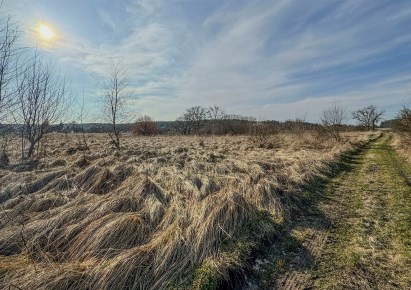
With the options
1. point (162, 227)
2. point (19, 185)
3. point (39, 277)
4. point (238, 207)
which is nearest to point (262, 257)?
point (238, 207)

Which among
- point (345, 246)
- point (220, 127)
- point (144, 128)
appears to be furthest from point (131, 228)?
point (144, 128)

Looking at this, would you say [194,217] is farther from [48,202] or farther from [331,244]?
[48,202]

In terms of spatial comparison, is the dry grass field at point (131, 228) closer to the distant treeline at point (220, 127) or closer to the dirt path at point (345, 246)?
the dirt path at point (345, 246)

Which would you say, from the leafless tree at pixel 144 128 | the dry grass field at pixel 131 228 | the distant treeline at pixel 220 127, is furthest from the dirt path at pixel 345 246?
the leafless tree at pixel 144 128

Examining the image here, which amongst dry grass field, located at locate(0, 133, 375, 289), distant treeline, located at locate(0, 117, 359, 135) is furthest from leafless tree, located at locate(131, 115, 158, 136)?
dry grass field, located at locate(0, 133, 375, 289)

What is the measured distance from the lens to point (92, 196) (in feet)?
19.1

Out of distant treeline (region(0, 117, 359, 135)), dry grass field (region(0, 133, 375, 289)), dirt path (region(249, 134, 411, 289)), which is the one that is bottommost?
dirt path (region(249, 134, 411, 289))

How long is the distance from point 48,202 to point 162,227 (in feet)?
8.05

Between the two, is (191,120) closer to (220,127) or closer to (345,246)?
(220,127)

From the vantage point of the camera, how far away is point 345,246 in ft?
14.7

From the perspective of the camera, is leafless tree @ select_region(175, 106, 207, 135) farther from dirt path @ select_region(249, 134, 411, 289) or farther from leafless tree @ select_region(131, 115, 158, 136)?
dirt path @ select_region(249, 134, 411, 289)

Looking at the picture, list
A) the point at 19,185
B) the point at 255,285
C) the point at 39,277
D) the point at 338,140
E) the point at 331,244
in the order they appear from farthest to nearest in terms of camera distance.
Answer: the point at 338,140 → the point at 19,185 → the point at 331,244 → the point at 255,285 → the point at 39,277

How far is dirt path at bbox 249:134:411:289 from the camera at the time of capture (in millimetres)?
3602

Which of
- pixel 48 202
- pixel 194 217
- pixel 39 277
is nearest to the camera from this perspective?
pixel 39 277
